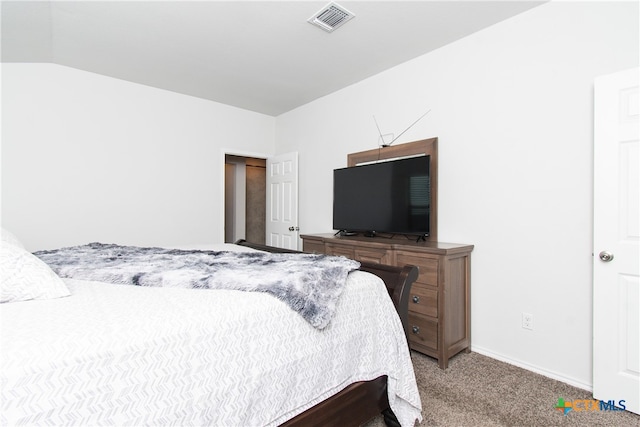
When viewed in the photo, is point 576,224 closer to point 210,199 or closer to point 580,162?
point 580,162

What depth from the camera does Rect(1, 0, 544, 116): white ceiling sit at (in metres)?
2.39

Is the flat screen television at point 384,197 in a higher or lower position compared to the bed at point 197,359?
higher

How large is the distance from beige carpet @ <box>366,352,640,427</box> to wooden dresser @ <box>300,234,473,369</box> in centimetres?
16

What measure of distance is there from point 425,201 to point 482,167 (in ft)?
1.73

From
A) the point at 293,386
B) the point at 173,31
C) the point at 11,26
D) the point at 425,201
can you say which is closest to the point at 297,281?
the point at 293,386

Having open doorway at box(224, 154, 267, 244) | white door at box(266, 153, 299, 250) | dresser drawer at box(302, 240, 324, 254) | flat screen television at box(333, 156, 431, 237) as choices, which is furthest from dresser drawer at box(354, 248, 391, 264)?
open doorway at box(224, 154, 267, 244)

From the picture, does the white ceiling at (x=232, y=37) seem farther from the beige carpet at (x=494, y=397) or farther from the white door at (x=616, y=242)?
the beige carpet at (x=494, y=397)

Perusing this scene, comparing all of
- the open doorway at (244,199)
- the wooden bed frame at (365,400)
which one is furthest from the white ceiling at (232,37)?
the open doorway at (244,199)

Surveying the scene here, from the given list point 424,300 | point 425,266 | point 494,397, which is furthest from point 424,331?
point 494,397

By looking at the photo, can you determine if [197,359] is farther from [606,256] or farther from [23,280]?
[606,256]

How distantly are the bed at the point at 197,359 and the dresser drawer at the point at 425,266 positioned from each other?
100 centimetres

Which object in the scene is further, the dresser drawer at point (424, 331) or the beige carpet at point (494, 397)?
the dresser drawer at point (424, 331)

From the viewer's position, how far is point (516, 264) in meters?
2.46

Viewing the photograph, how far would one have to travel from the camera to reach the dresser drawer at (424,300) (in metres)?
2.48
